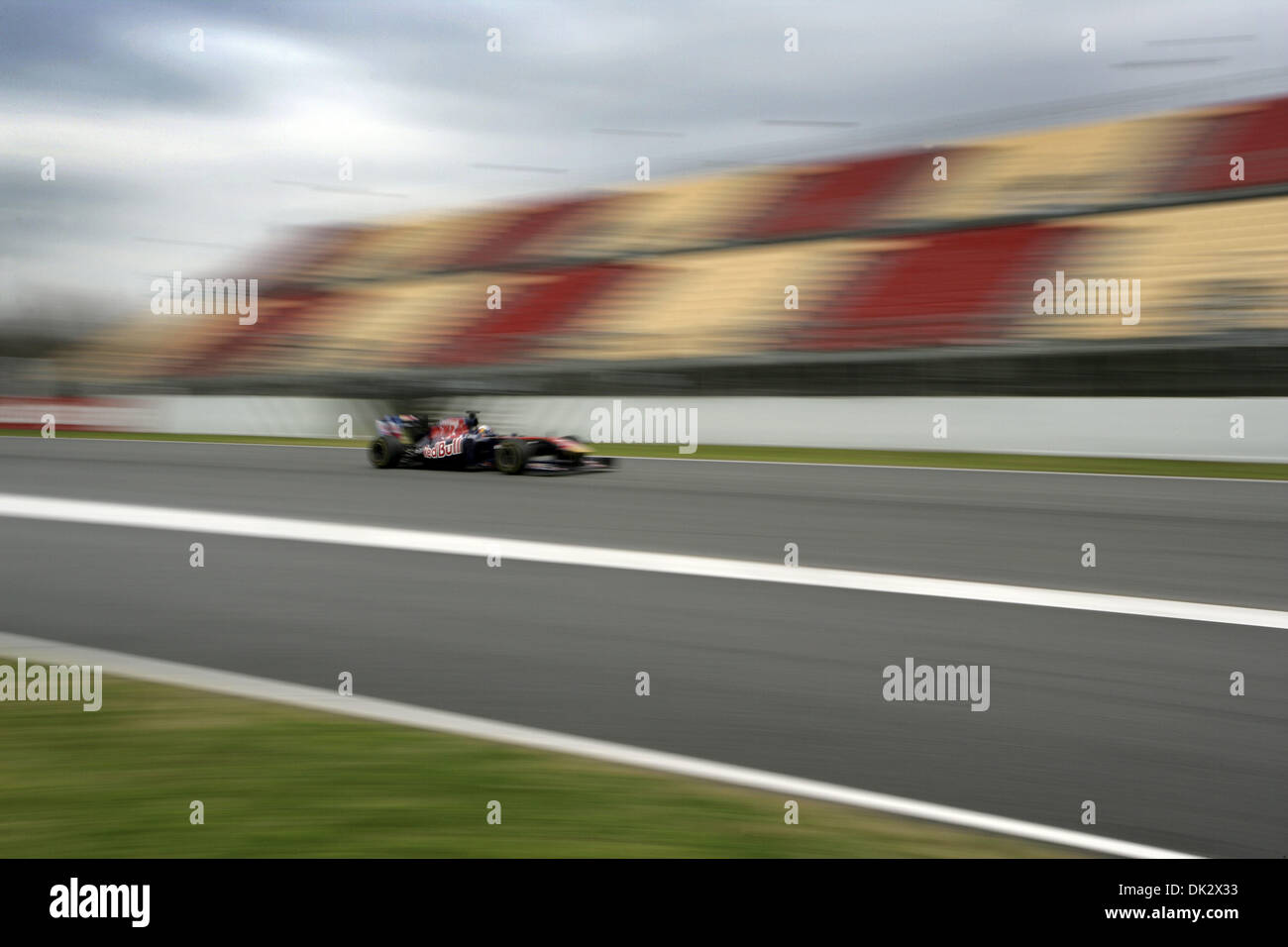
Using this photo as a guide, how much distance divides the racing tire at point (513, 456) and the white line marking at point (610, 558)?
4461mm

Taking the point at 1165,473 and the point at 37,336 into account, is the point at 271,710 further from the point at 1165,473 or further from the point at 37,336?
the point at 37,336

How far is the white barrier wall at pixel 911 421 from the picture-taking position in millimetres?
16047

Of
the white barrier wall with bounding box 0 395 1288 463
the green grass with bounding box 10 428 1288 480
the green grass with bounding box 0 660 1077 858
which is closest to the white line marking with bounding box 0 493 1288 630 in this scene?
the green grass with bounding box 0 660 1077 858

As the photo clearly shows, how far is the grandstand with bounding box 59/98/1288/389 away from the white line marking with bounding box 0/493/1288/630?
13.5 meters

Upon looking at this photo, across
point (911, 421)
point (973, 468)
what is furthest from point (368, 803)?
point (911, 421)

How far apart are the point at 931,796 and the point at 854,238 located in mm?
25132

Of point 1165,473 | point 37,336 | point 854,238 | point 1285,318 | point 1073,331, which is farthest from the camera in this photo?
point 37,336

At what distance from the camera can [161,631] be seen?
5.59 meters

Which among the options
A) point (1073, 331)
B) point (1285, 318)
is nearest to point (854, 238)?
point (1073, 331)

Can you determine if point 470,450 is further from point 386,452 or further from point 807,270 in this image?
point 807,270

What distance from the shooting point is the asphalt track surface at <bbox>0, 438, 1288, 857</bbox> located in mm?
3631

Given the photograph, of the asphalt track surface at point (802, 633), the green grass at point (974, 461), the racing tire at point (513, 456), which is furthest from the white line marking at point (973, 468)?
the asphalt track surface at point (802, 633)

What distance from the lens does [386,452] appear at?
15055 mm

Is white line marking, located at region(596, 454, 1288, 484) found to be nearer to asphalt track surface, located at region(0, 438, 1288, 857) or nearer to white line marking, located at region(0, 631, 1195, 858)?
asphalt track surface, located at region(0, 438, 1288, 857)
